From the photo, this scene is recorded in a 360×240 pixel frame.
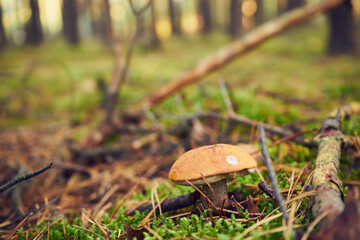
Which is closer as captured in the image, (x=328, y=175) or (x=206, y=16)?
(x=328, y=175)

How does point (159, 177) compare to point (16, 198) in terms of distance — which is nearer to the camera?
point (16, 198)

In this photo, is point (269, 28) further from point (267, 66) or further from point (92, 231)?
point (267, 66)

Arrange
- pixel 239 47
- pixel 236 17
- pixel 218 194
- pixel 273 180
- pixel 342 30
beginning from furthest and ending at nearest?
pixel 236 17 < pixel 342 30 < pixel 239 47 < pixel 218 194 < pixel 273 180

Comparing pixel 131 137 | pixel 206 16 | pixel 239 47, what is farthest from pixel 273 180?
pixel 206 16

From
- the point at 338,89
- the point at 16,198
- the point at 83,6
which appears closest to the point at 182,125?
the point at 16,198

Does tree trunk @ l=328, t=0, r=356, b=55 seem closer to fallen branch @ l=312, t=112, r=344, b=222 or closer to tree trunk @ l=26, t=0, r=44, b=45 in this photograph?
fallen branch @ l=312, t=112, r=344, b=222

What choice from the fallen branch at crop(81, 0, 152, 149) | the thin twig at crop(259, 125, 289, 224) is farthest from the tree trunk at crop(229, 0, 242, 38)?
the thin twig at crop(259, 125, 289, 224)

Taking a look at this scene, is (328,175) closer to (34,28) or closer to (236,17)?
(236,17)
